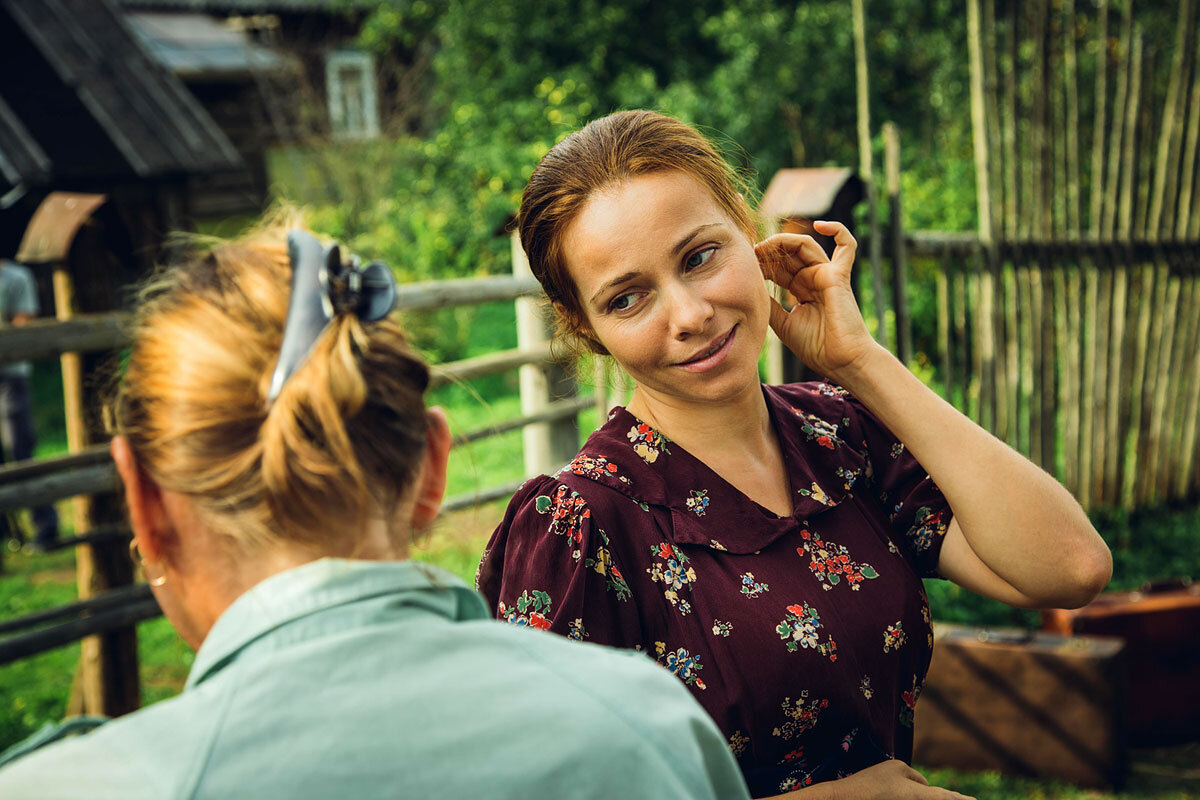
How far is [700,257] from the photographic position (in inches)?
71.5

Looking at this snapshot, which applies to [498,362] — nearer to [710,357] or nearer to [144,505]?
[710,357]

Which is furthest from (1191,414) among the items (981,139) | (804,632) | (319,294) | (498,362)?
(319,294)

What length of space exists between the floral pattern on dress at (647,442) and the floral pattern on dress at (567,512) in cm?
18

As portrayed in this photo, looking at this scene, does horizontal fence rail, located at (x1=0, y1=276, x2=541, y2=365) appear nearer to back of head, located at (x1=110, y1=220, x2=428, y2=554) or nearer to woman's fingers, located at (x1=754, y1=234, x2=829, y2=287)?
woman's fingers, located at (x1=754, y1=234, x2=829, y2=287)

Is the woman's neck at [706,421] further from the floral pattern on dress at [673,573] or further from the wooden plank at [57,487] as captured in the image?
the wooden plank at [57,487]

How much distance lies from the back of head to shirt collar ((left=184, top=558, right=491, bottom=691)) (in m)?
0.05

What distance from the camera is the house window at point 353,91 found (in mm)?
17406

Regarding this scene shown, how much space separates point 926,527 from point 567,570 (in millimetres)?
688

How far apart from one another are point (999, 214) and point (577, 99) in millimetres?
7341

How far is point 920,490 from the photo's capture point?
1.94 meters

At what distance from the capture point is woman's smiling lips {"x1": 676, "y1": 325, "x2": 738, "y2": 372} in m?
1.81

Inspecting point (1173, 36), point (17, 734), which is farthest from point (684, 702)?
point (1173, 36)

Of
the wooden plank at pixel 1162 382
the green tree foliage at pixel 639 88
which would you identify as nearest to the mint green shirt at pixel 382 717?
the wooden plank at pixel 1162 382

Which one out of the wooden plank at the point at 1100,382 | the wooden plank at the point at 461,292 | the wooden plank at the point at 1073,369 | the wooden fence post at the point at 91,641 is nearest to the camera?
the wooden fence post at the point at 91,641
